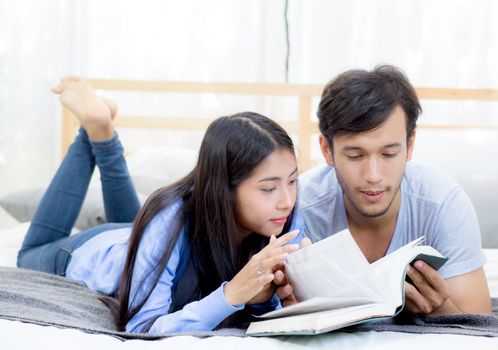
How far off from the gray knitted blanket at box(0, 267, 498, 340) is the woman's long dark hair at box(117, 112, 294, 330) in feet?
0.28

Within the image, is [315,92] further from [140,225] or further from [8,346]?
[8,346]

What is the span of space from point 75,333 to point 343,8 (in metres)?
2.10

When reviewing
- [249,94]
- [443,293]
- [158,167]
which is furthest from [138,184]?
[443,293]

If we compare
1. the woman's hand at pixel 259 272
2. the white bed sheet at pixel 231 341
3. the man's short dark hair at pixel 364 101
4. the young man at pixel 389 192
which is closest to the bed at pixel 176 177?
the white bed sheet at pixel 231 341

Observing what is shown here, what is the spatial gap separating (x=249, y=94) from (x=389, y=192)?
1.55m

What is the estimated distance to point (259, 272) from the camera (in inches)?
45.3

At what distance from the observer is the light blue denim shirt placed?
3.93 ft

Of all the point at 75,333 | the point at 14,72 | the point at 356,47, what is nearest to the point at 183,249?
the point at 75,333

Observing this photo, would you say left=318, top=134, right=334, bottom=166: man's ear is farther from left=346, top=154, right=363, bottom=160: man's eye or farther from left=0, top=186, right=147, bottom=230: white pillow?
left=0, top=186, right=147, bottom=230: white pillow

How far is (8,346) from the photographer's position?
1.05 metres

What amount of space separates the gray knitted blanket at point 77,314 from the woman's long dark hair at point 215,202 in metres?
0.08

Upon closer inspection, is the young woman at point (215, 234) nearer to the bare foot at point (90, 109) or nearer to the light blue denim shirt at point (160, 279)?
the light blue denim shirt at point (160, 279)

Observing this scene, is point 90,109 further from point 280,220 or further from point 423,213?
point 423,213

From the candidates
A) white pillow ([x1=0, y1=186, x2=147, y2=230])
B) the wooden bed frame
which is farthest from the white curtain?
white pillow ([x1=0, y1=186, x2=147, y2=230])
